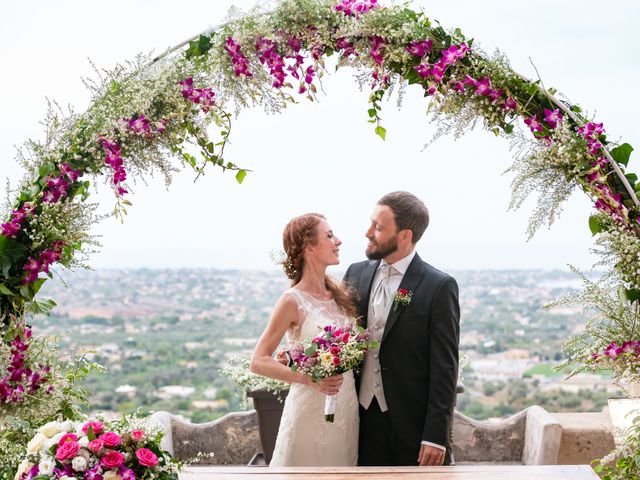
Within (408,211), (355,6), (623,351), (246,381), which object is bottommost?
(246,381)

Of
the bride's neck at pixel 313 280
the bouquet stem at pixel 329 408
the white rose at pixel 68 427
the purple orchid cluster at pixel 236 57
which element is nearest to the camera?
the white rose at pixel 68 427

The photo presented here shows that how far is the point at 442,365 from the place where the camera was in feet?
12.9

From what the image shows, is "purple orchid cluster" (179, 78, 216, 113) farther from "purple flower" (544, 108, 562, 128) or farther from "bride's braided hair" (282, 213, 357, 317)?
"purple flower" (544, 108, 562, 128)

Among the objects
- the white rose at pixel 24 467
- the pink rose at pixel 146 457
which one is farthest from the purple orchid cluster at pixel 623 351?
the white rose at pixel 24 467

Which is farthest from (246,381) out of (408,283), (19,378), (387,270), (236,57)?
(236,57)

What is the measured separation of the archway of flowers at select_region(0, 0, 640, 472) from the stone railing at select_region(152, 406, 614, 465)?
4.75 ft

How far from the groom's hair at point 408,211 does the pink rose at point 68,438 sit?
1.97m

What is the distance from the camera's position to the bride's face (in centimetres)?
402

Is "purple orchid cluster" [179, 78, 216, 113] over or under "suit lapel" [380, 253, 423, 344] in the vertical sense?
over

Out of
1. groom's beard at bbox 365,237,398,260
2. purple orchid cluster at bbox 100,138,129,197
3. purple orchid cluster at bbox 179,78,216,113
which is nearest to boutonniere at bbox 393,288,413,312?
groom's beard at bbox 365,237,398,260

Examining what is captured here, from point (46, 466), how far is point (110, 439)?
24 cm

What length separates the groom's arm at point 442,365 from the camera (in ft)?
12.8

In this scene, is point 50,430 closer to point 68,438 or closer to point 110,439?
point 68,438

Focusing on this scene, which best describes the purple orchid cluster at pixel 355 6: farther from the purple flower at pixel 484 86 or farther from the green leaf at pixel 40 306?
the green leaf at pixel 40 306
